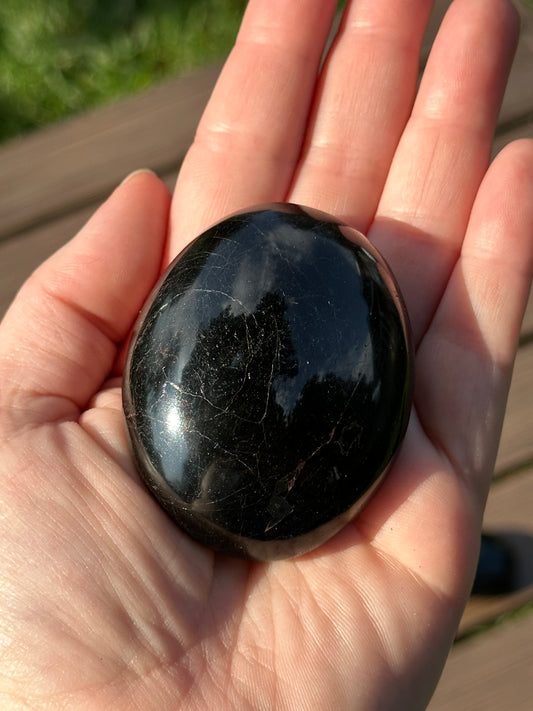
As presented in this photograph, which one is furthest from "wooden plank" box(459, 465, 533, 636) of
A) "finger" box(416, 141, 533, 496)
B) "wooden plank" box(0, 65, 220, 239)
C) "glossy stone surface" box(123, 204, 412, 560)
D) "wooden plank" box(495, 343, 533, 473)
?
"wooden plank" box(0, 65, 220, 239)

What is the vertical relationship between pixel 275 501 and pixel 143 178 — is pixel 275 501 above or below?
below

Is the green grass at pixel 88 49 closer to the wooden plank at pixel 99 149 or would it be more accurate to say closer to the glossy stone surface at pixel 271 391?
the wooden plank at pixel 99 149

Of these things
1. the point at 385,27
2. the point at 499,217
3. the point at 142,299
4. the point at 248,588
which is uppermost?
the point at 385,27

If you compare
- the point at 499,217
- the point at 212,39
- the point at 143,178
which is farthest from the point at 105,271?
the point at 212,39

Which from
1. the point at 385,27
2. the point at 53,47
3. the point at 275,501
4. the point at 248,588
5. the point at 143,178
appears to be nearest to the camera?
the point at 275,501

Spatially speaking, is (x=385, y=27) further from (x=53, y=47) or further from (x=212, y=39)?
(x=53, y=47)

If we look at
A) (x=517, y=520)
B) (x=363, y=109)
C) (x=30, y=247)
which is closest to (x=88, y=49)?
(x=30, y=247)

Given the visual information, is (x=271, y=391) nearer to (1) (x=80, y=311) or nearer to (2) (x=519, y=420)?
(1) (x=80, y=311)
